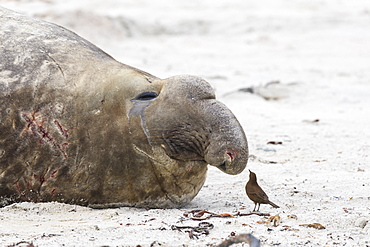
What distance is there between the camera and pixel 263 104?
7277mm

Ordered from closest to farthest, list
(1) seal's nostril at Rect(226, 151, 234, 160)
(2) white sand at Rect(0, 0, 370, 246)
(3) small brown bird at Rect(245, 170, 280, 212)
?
1. (2) white sand at Rect(0, 0, 370, 246)
2. (1) seal's nostril at Rect(226, 151, 234, 160)
3. (3) small brown bird at Rect(245, 170, 280, 212)

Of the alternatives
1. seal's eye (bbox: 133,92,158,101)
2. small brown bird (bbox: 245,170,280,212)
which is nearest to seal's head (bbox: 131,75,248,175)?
seal's eye (bbox: 133,92,158,101)

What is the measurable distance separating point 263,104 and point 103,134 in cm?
403

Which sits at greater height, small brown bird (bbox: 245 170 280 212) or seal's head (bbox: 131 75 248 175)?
seal's head (bbox: 131 75 248 175)

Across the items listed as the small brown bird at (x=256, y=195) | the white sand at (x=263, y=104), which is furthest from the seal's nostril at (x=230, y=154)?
the white sand at (x=263, y=104)

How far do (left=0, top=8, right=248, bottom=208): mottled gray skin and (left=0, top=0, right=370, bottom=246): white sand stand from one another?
128 mm

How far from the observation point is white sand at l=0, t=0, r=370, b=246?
3.18m

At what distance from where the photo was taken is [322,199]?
379 centimetres

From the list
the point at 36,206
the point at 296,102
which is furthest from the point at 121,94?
the point at 296,102

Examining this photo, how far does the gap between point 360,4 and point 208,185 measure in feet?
38.4

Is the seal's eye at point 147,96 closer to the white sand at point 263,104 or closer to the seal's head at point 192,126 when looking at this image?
the seal's head at point 192,126

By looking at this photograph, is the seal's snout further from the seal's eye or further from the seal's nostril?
the seal's eye

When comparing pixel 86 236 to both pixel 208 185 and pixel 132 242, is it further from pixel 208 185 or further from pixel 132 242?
pixel 208 185

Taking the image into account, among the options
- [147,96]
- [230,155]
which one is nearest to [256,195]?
[230,155]
